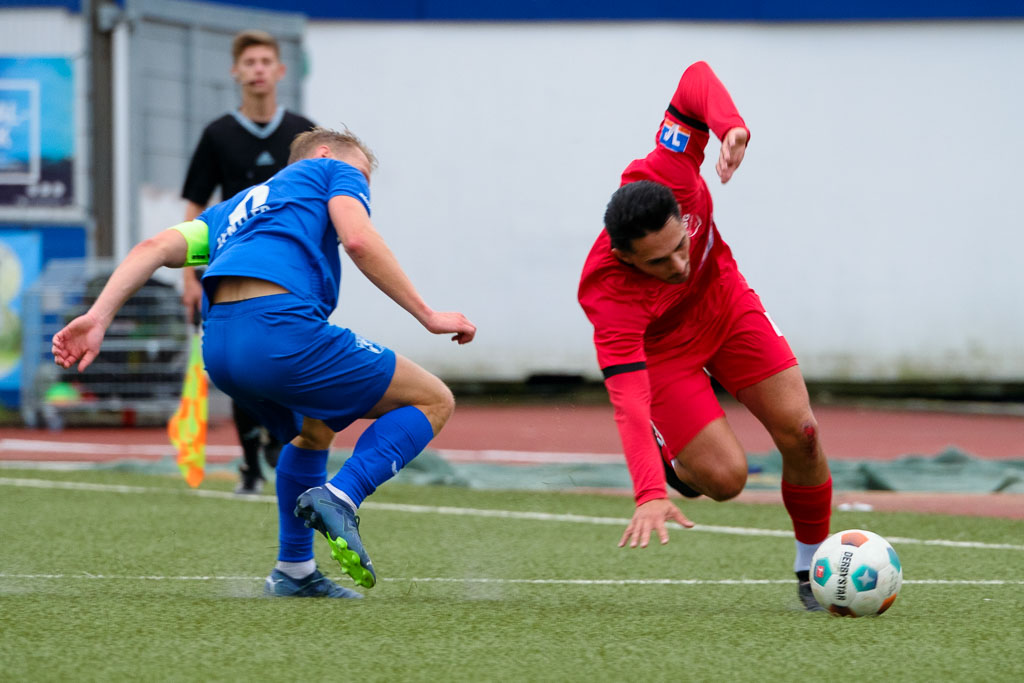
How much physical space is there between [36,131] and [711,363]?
8.72 m

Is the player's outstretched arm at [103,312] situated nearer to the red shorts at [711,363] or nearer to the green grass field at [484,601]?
the green grass field at [484,601]

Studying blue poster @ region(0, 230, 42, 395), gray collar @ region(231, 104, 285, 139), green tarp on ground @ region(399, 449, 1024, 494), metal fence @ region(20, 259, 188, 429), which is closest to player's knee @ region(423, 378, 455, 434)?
gray collar @ region(231, 104, 285, 139)

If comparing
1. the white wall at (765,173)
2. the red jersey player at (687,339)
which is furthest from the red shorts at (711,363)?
the white wall at (765,173)

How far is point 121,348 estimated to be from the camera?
35.4 feet

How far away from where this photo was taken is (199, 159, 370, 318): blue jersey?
4.12 meters

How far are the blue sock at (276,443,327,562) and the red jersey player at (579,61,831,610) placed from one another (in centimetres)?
102

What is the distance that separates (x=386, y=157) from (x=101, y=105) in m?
3.05

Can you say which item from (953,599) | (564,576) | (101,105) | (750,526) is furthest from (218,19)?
(953,599)

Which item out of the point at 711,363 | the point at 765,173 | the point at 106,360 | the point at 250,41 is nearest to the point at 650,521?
the point at 711,363

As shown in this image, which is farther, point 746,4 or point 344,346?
point 746,4

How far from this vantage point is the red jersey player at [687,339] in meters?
4.15

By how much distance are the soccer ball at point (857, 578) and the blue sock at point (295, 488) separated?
5.38ft

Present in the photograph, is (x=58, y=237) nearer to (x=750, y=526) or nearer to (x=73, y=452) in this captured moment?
(x=73, y=452)

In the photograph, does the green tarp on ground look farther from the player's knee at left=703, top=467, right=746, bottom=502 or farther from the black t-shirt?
the player's knee at left=703, top=467, right=746, bottom=502
